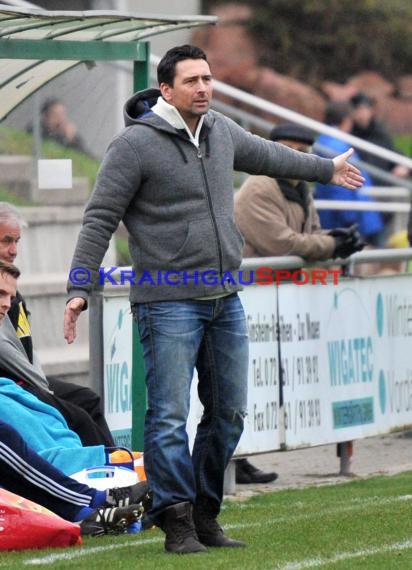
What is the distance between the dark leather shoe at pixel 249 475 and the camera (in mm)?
9914

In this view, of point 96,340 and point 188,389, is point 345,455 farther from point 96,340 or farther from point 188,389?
point 188,389

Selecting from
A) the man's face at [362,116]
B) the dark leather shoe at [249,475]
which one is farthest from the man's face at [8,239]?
the man's face at [362,116]

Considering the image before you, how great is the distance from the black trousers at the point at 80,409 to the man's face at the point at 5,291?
1.98ft

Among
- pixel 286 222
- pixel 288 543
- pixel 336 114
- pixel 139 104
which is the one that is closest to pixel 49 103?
pixel 286 222

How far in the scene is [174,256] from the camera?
679 centimetres

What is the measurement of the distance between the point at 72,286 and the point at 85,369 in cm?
401

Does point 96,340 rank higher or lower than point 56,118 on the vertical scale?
lower

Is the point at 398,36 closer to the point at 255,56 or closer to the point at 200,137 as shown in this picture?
the point at 255,56

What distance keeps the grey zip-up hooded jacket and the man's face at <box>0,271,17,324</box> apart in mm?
880

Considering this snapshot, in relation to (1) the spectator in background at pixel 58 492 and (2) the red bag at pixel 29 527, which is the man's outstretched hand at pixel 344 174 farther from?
(2) the red bag at pixel 29 527

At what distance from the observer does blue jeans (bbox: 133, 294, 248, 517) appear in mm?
6793

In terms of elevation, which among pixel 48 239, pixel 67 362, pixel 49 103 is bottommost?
pixel 67 362

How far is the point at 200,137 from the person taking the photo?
6.93 m

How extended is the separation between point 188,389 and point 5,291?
120 cm
